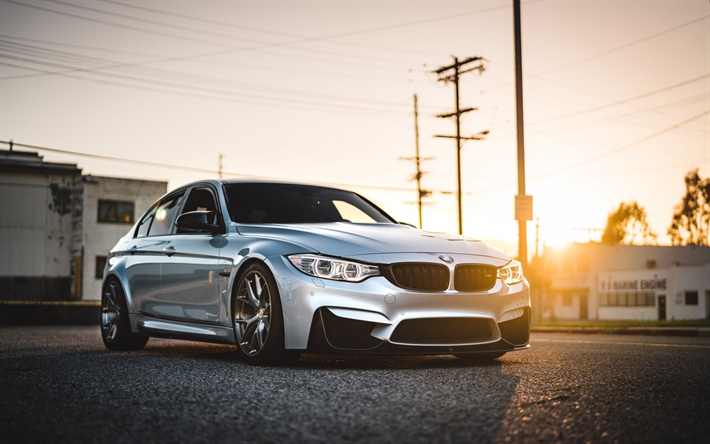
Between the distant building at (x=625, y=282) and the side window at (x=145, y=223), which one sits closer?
the side window at (x=145, y=223)

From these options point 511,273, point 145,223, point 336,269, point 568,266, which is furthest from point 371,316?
point 568,266

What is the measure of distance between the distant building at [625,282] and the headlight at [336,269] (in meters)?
60.1

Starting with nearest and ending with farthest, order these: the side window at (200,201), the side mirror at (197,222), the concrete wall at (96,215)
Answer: the side mirror at (197,222)
the side window at (200,201)
the concrete wall at (96,215)

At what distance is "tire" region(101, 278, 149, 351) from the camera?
773cm

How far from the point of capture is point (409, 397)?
406 centimetres

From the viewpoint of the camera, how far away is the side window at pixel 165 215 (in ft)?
25.1

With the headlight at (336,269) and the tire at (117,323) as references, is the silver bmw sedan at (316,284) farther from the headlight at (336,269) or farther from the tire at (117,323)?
the tire at (117,323)

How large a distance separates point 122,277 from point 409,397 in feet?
15.3

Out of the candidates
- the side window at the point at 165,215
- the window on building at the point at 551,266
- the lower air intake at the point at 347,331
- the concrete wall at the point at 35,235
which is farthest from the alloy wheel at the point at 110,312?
the window on building at the point at 551,266

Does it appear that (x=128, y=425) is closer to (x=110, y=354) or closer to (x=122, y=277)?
(x=110, y=354)

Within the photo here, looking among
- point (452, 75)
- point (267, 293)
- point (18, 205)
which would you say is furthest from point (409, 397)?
point (18, 205)

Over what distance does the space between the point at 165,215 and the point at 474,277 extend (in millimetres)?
3500

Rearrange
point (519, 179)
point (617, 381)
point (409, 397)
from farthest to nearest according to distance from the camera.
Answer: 1. point (519, 179)
2. point (617, 381)
3. point (409, 397)

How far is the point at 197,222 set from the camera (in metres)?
6.54
